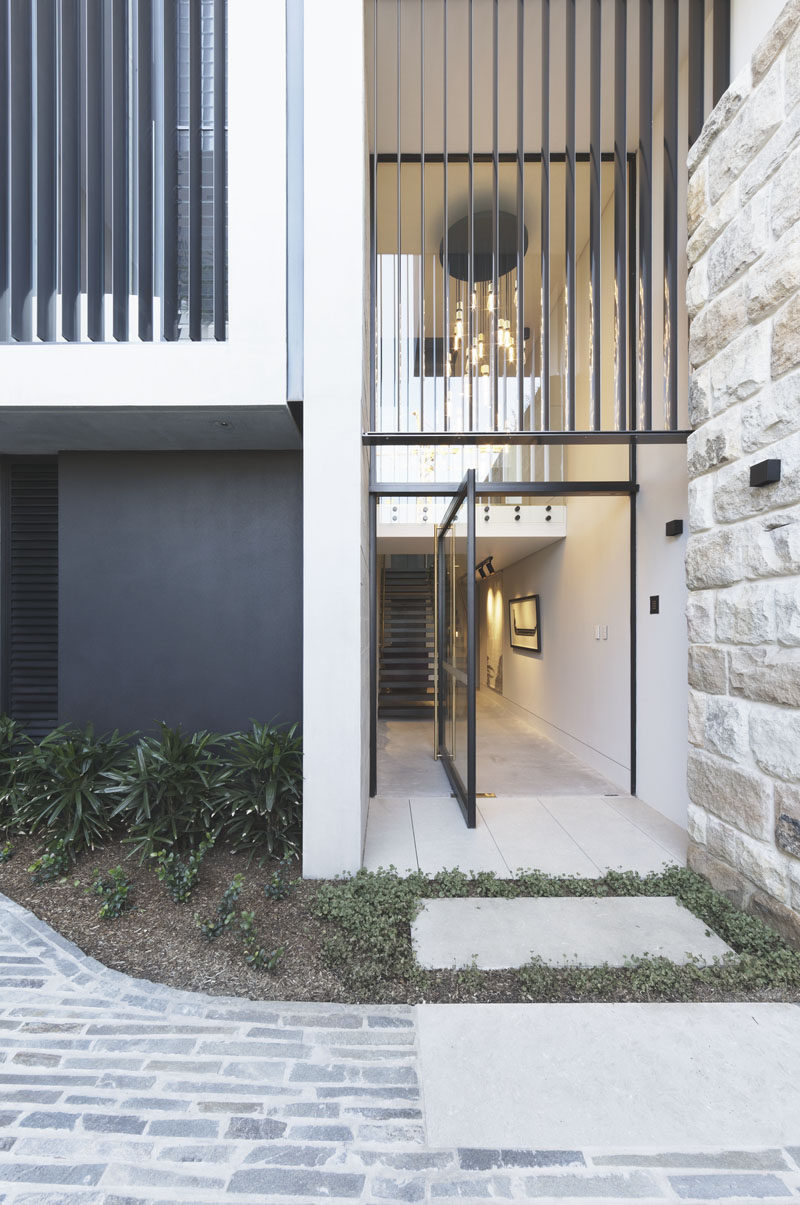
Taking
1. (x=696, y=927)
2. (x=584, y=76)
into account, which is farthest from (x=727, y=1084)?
(x=584, y=76)

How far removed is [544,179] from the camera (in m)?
3.57

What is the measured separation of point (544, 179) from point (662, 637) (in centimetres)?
311

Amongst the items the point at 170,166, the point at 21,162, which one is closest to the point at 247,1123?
the point at 170,166

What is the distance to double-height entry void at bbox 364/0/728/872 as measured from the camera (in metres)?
3.51

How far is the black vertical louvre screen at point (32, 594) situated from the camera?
4512mm

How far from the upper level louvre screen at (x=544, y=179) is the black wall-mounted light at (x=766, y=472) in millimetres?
1040

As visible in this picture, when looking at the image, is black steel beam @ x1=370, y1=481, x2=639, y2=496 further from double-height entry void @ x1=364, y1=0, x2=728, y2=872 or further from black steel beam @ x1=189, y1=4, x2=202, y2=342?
black steel beam @ x1=189, y1=4, x2=202, y2=342

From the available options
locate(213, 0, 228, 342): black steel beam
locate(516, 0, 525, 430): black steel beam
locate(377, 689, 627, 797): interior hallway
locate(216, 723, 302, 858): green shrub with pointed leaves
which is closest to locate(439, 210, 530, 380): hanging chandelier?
→ locate(516, 0, 525, 430): black steel beam

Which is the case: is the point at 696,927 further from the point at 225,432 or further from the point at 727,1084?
the point at 225,432

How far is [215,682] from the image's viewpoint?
409 cm

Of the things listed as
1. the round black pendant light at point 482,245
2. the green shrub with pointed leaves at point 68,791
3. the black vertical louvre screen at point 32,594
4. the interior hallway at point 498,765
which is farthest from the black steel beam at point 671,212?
the black vertical louvre screen at point 32,594

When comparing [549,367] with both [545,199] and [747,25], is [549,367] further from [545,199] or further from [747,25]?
[747,25]

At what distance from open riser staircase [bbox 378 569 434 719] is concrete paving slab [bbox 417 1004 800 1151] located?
20.1ft

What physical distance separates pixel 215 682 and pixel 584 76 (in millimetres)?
5197
